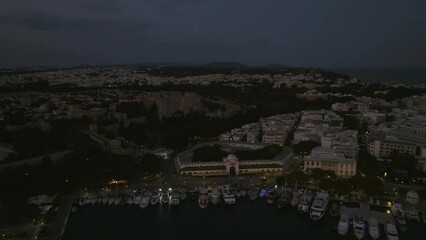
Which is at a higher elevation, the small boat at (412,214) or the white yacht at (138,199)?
the small boat at (412,214)

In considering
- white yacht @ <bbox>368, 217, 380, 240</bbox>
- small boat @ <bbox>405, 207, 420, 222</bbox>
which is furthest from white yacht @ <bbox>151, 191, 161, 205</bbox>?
small boat @ <bbox>405, 207, 420, 222</bbox>

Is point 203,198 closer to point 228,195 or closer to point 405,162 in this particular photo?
point 228,195

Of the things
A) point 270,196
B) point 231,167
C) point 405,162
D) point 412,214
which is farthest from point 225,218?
point 405,162

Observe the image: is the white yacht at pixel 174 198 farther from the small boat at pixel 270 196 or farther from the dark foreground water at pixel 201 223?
the small boat at pixel 270 196

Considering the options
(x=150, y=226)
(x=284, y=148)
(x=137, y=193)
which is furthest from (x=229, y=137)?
(x=150, y=226)

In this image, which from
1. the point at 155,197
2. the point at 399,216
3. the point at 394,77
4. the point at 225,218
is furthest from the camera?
the point at 394,77

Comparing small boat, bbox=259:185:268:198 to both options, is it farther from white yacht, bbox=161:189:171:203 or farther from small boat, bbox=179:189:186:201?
white yacht, bbox=161:189:171:203

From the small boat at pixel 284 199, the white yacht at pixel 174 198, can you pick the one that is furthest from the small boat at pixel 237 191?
the white yacht at pixel 174 198
